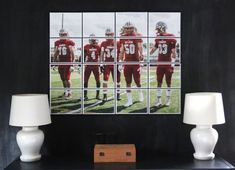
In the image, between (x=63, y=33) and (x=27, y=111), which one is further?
(x=63, y=33)

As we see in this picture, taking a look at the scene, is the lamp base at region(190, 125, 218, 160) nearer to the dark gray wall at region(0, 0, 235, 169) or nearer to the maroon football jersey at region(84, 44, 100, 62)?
the dark gray wall at region(0, 0, 235, 169)

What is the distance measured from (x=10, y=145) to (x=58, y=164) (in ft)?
2.28

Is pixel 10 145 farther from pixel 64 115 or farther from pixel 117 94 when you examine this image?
pixel 117 94

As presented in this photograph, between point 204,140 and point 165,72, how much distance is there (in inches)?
29.0

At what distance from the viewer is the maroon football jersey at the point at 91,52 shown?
3.12 metres

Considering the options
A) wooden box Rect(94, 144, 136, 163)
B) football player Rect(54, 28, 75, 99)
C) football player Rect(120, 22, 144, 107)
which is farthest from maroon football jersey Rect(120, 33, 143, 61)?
wooden box Rect(94, 144, 136, 163)

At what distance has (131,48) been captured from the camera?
10.2 ft

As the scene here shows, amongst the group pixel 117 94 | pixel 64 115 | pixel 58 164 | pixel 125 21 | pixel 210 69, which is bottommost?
pixel 58 164

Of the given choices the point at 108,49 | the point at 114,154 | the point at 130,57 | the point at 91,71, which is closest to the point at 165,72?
the point at 130,57

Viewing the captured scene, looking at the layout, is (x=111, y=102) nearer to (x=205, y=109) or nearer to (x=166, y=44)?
(x=166, y=44)

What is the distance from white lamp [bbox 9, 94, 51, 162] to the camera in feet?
8.80

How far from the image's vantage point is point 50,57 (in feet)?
10.2

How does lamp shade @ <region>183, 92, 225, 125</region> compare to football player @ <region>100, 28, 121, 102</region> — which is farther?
football player @ <region>100, 28, 121, 102</region>

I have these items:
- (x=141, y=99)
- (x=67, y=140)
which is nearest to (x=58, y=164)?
(x=67, y=140)
